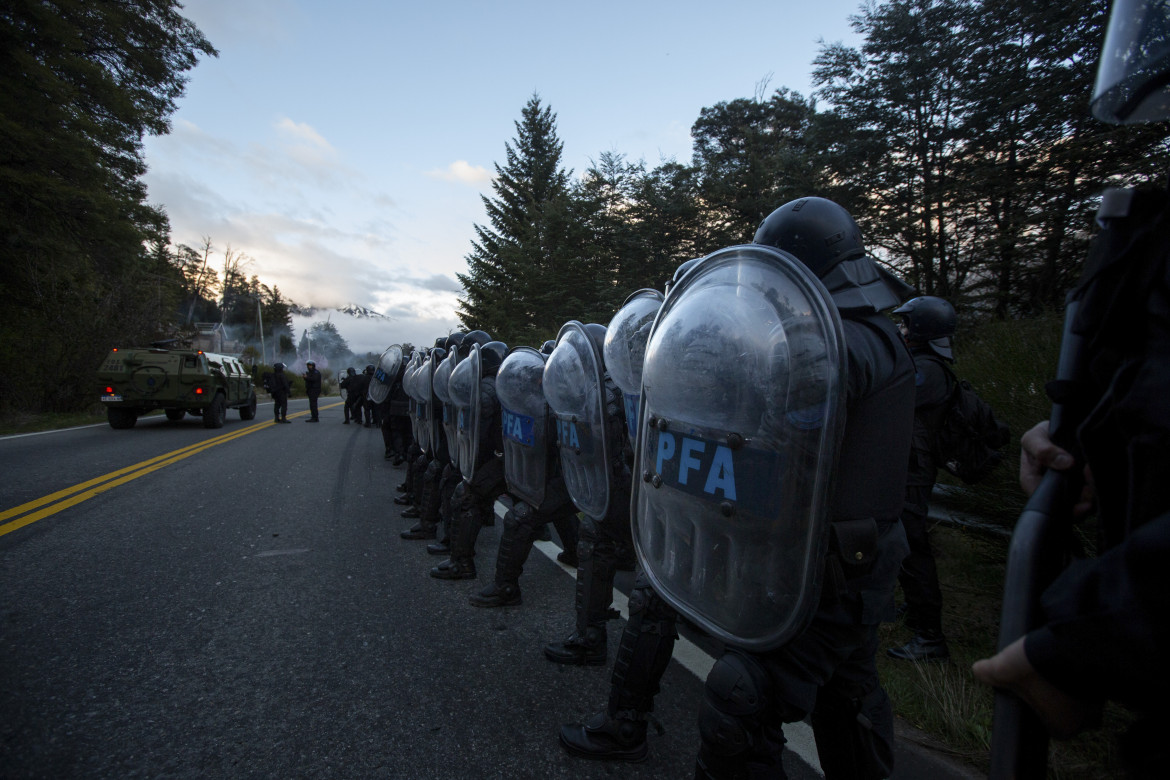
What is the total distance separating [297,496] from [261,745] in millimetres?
4722

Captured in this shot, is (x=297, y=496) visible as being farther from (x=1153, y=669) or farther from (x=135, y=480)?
(x=1153, y=669)

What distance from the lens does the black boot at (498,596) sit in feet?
11.5

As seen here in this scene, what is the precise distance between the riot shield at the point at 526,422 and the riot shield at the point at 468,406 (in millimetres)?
335

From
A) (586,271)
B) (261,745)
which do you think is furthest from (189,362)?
(261,745)

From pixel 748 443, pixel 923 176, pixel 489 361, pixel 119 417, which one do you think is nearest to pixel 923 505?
pixel 748 443

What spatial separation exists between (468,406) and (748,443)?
282 centimetres

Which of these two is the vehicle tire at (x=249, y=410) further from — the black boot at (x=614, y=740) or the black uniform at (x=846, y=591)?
the black uniform at (x=846, y=591)

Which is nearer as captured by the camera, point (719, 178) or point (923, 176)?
point (923, 176)

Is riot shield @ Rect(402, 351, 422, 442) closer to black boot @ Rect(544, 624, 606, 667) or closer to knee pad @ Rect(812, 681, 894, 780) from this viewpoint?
black boot @ Rect(544, 624, 606, 667)

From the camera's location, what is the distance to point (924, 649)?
2.84 meters

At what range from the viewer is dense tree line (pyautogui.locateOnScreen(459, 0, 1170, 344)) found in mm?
8844

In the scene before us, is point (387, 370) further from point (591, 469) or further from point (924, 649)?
point (924, 649)

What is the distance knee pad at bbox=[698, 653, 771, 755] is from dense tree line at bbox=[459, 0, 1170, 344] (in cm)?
735

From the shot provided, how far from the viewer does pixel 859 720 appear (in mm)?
Result: 1552
